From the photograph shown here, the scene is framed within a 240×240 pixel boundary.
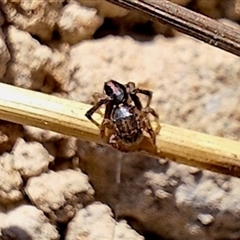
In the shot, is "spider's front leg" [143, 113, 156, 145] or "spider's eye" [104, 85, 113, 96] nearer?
"spider's front leg" [143, 113, 156, 145]

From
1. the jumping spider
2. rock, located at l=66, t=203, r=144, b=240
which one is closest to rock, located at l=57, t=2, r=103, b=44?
the jumping spider

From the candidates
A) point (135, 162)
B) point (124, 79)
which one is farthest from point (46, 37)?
point (135, 162)

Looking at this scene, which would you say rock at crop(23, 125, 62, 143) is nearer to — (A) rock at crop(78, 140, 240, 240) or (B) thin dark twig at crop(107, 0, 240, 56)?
(A) rock at crop(78, 140, 240, 240)

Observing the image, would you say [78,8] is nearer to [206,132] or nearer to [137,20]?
[137,20]

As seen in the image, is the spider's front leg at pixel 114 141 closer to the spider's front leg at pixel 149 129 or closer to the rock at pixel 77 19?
the spider's front leg at pixel 149 129

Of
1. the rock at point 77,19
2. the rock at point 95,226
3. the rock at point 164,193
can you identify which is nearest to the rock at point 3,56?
the rock at point 77,19

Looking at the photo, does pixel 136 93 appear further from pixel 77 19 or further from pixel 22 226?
pixel 22 226
